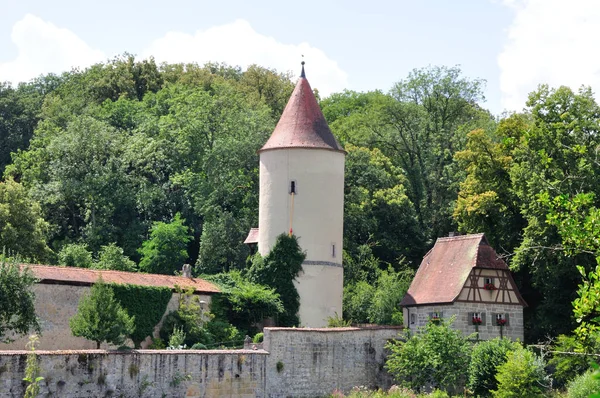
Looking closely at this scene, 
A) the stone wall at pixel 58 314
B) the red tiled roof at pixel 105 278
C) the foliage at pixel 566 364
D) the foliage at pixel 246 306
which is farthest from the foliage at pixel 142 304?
the foliage at pixel 566 364

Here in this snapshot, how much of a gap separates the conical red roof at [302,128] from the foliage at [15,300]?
47.1 feet

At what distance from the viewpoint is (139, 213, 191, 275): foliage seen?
169ft

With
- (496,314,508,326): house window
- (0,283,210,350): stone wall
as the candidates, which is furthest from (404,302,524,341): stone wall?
(0,283,210,350): stone wall

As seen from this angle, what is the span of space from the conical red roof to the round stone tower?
1.6 inches

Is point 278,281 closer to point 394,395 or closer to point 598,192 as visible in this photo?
point 394,395

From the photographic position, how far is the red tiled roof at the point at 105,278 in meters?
37.3

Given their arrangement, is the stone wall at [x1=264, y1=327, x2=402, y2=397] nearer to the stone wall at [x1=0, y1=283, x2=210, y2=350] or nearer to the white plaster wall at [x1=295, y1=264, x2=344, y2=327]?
the white plaster wall at [x1=295, y1=264, x2=344, y2=327]

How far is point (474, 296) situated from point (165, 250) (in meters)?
16.6

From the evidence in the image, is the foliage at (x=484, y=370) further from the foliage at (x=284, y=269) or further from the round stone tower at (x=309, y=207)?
the foliage at (x=284, y=269)

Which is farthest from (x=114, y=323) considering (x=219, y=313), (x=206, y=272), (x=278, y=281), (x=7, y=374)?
(x=206, y=272)

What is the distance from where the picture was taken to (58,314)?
1467 inches

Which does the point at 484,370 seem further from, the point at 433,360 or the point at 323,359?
the point at 323,359

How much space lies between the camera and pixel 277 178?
4488 centimetres

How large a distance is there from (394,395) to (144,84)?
42.9 m
